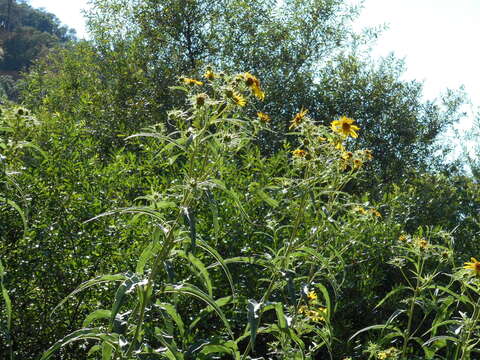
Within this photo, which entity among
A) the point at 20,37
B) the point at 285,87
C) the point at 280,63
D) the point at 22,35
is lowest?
the point at 285,87

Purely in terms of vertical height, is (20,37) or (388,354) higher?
(20,37)

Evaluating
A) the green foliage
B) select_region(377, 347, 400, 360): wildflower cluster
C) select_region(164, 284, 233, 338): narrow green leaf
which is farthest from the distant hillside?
select_region(164, 284, 233, 338): narrow green leaf

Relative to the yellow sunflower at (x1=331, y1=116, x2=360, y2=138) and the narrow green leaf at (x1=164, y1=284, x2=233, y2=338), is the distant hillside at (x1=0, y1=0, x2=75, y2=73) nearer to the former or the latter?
the yellow sunflower at (x1=331, y1=116, x2=360, y2=138)

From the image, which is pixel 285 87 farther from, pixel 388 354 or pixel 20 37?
pixel 20 37

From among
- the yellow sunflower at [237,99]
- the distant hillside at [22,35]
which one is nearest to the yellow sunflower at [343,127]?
the yellow sunflower at [237,99]

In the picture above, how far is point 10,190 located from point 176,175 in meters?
1.35

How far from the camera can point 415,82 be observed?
9711 millimetres

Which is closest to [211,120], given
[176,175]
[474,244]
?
[176,175]

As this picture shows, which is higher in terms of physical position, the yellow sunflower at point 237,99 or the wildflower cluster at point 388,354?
the yellow sunflower at point 237,99

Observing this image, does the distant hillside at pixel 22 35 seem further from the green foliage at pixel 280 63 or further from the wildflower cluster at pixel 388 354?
the wildflower cluster at pixel 388 354

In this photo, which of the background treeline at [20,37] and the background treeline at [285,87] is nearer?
the background treeline at [285,87]

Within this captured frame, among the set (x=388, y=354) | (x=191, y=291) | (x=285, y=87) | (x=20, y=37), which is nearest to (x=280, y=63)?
(x=285, y=87)

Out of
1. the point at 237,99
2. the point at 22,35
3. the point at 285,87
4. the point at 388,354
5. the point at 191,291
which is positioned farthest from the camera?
the point at 22,35

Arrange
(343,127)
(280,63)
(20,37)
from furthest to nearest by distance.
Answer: (20,37) → (280,63) → (343,127)
